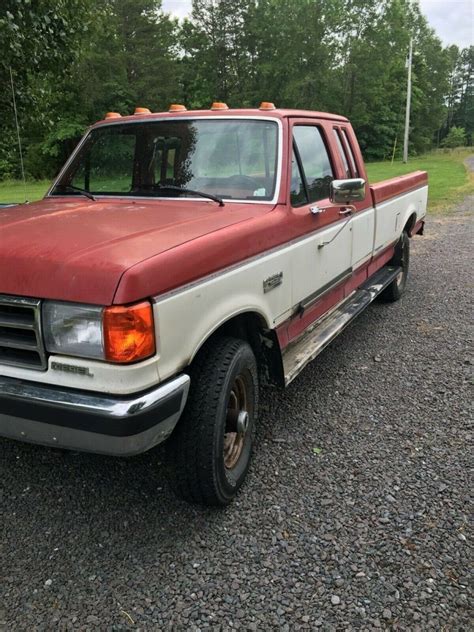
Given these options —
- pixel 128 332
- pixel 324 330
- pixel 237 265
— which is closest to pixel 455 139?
pixel 324 330

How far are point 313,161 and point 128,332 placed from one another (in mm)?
2484

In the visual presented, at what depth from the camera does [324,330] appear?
4.02 m

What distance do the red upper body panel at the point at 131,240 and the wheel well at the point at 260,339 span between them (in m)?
0.38

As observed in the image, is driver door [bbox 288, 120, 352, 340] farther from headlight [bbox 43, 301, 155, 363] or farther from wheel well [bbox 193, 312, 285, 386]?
headlight [bbox 43, 301, 155, 363]

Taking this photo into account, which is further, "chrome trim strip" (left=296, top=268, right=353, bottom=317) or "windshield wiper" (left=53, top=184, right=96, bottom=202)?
"windshield wiper" (left=53, top=184, right=96, bottom=202)

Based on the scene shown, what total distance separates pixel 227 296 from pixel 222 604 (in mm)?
1345

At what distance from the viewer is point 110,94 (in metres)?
41.1


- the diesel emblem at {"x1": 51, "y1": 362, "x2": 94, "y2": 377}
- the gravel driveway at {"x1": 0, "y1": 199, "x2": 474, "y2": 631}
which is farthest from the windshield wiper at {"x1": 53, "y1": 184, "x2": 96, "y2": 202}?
the diesel emblem at {"x1": 51, "y1": 362, "x2": 94, "y2": 377}

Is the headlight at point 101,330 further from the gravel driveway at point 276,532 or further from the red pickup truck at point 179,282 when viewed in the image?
the gravel driveway at point 276,532

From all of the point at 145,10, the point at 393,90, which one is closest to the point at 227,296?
the point at 145,10

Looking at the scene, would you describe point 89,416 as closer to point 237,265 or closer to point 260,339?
point 237,265

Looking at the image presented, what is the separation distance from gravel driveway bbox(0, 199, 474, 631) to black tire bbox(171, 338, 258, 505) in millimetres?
194

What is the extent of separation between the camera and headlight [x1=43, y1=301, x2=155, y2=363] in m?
2.06

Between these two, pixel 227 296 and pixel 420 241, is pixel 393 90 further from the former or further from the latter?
pixel 227 296
